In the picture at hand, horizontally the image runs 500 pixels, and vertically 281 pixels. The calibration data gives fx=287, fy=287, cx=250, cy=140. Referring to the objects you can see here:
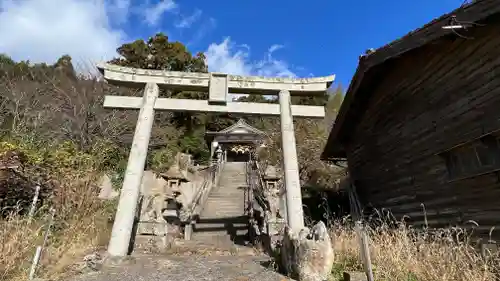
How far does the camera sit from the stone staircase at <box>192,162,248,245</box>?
456 inches

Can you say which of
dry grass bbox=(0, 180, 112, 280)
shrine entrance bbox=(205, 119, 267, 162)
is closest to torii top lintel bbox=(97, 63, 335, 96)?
dry grass bbox=(0, 180, 112, 280)

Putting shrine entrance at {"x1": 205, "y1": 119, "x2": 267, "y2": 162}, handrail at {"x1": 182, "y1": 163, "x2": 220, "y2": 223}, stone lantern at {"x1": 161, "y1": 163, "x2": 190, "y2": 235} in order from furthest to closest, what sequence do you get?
shrine entrance at {"x1": 205, "y1": 119, "x2": 267, "y2": 162}, handrail at {"x1": 182, "y1": 163, "x2": 220, "y2": 223}, stone lantern at {"x1": 161, "y1": 163, "x2": 190, "y2": 235}

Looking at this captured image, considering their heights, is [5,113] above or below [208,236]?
above

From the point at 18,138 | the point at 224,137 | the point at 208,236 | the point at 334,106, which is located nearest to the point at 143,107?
the point at 208,236

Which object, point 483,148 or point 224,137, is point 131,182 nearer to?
point 483,148

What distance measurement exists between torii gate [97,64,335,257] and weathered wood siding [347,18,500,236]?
218cm

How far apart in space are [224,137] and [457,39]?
74.7 ft

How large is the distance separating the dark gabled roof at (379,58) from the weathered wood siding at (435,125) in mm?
426

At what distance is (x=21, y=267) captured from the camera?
14.0 ft

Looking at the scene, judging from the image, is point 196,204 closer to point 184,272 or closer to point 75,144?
point 75,144

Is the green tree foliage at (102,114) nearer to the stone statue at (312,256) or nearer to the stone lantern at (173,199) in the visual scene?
the stone lantern at (173,199)

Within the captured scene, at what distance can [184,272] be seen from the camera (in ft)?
16.4

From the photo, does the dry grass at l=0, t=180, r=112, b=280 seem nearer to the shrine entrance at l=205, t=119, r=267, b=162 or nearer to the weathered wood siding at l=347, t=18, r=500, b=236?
the weathered wood siding at l=347, t=18, r=500, b=236

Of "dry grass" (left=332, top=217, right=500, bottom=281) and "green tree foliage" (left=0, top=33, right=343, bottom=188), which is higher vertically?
"green tree foliage" (left=0, top=33, right=343, bottom=188)
